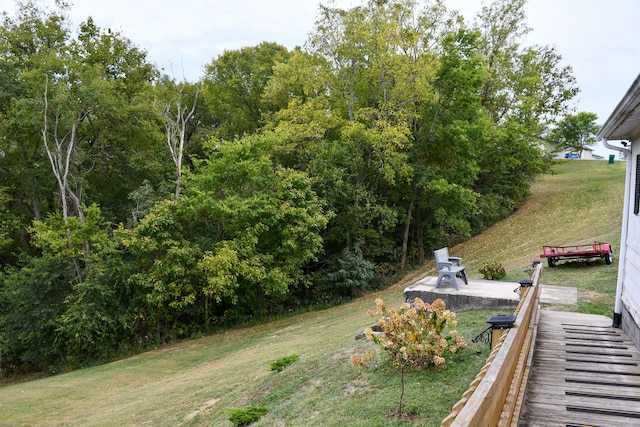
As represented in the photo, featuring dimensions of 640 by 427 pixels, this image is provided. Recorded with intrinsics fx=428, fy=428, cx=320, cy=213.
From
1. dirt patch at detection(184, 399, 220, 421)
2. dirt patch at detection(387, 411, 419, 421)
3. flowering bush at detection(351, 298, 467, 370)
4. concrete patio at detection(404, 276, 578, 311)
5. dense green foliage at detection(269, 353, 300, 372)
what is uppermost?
flowering bush at detection(351, 298, 467, 370)

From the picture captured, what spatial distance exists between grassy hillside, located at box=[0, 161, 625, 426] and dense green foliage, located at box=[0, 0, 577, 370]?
6.28ft

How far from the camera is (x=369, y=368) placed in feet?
20.1

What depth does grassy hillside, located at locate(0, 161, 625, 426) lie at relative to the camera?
5045 millimetres

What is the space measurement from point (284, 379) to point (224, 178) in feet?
35.5

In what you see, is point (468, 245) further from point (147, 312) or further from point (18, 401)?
point (18, 401)

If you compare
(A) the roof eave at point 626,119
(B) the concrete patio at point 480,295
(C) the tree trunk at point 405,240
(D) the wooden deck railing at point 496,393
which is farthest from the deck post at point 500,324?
(C) the tree trunk at point 405,240

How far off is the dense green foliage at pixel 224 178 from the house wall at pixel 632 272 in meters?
11.1

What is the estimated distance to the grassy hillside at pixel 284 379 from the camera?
504 cm

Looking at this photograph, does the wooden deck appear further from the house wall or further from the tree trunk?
the tree trunk

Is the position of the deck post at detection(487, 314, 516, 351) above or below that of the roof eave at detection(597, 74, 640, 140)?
below

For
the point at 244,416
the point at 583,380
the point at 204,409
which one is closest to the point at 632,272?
the point at 583,380

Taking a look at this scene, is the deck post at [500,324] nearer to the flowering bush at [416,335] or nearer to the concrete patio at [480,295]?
the flowering bush at [416,335]

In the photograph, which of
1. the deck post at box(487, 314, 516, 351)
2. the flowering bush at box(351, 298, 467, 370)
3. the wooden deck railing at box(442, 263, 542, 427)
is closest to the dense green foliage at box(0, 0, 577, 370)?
the flowering bush at box(351, 298, 467, 370)

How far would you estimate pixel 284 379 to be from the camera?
274 inches
